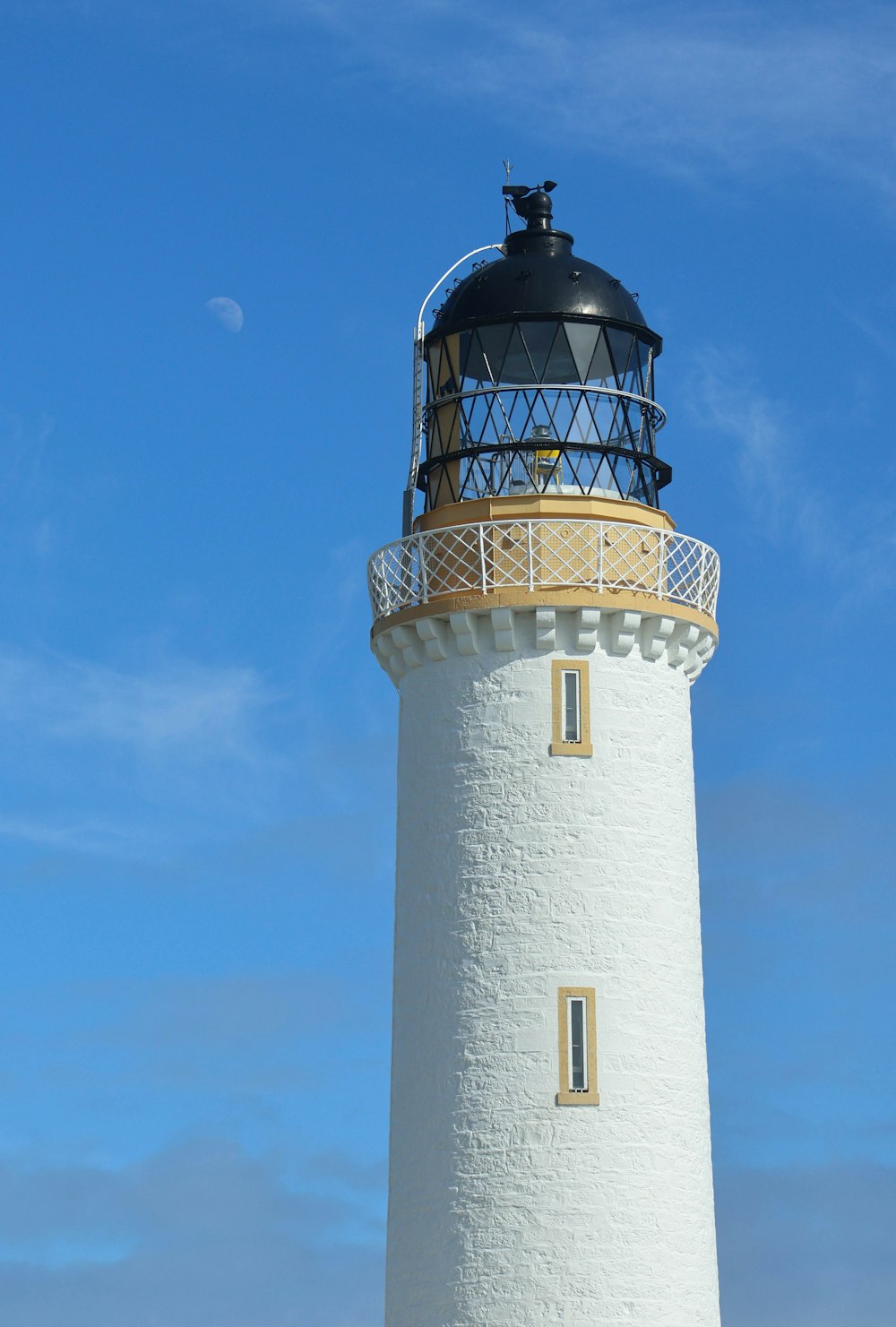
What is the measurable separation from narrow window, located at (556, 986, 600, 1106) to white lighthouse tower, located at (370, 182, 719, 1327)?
0.11 ft

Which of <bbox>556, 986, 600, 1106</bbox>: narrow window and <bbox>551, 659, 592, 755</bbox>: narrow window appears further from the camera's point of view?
<bbox>551, 659, 592, 755</bbox>: narrow window

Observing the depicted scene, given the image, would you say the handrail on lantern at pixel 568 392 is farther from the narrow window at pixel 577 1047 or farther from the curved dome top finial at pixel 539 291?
the narrow window at pixel 577 1047

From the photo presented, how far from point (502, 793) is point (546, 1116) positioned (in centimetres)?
430

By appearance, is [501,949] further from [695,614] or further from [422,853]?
[695,614]

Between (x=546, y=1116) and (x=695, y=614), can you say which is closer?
(x=546, y=1116)

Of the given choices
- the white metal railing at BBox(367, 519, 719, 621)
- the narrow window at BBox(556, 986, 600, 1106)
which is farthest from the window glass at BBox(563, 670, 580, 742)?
the narrow window at BBox(556, 986, 600, 1106)

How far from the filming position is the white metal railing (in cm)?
3003

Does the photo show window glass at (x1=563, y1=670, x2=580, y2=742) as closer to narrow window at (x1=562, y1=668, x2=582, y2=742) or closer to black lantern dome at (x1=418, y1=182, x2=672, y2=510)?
narrow window at (x1=562, y1=668, x2=582, y2=742)

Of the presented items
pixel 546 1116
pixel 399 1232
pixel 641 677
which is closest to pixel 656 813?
pixel 641 677

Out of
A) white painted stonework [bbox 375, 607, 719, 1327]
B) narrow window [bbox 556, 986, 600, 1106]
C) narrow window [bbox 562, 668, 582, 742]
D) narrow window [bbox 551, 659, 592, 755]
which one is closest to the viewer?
white painted stonework [bbox 375, 607, 719, 1327]

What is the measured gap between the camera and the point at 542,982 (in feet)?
93.7

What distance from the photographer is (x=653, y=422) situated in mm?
31828

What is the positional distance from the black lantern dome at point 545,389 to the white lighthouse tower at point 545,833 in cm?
4

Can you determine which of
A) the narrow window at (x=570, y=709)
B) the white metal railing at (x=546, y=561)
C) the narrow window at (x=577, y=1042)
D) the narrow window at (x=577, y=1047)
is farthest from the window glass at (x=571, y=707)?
the narrow window at (x=577, y=1042)
